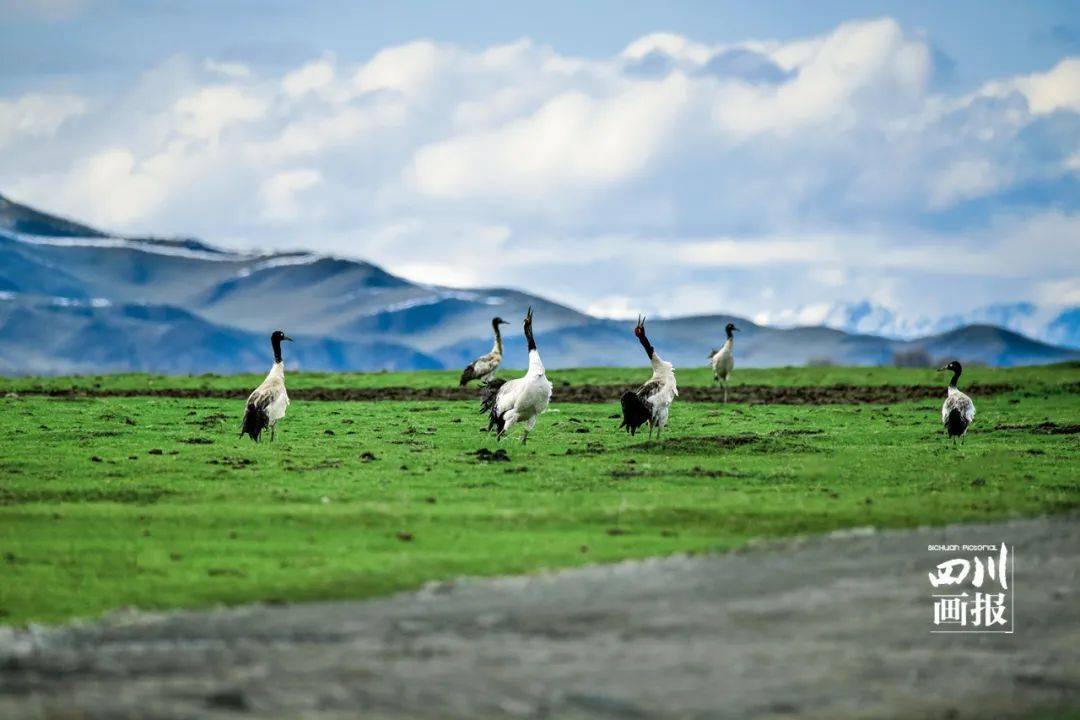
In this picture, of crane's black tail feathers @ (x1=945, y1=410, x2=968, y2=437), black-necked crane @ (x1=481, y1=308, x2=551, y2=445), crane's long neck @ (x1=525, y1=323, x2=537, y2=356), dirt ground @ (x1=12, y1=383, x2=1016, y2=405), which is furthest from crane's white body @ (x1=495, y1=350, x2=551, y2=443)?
dirt ground @ (x1=12, y1=383, x2=1016, y2=405)

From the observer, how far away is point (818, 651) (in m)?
17.6

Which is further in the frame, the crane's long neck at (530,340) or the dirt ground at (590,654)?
the crane's long neck at (530,340)

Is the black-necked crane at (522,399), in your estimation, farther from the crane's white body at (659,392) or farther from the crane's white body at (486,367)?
the crane's white body at (486,367)

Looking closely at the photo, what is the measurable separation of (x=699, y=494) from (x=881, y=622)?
902 centimetres

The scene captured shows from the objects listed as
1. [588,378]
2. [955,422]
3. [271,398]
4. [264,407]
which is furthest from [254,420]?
[588,378]

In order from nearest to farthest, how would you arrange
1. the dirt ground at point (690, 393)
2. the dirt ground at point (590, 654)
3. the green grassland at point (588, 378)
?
the dirt ground at point (590, 654) → the dirt ground at point (690, 393) → the green grassland at point (588, 378)

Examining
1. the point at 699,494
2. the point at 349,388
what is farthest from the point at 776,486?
the point at 349,388

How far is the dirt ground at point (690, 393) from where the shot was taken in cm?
5859

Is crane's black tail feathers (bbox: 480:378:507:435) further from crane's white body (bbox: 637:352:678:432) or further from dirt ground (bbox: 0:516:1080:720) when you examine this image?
dirt ground (bbox: 0:516:1080:720)

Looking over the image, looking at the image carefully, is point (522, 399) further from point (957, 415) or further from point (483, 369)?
point (483, 369)

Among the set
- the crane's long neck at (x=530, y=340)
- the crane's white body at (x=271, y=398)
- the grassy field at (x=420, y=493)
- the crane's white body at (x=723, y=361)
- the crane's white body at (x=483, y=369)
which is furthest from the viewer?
the crane's white body at (x=483, y=369)

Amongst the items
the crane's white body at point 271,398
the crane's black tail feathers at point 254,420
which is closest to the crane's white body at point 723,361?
the crane's white body at point 271,398

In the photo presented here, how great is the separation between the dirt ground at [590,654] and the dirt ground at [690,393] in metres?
36.7

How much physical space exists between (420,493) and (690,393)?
3492 cm
